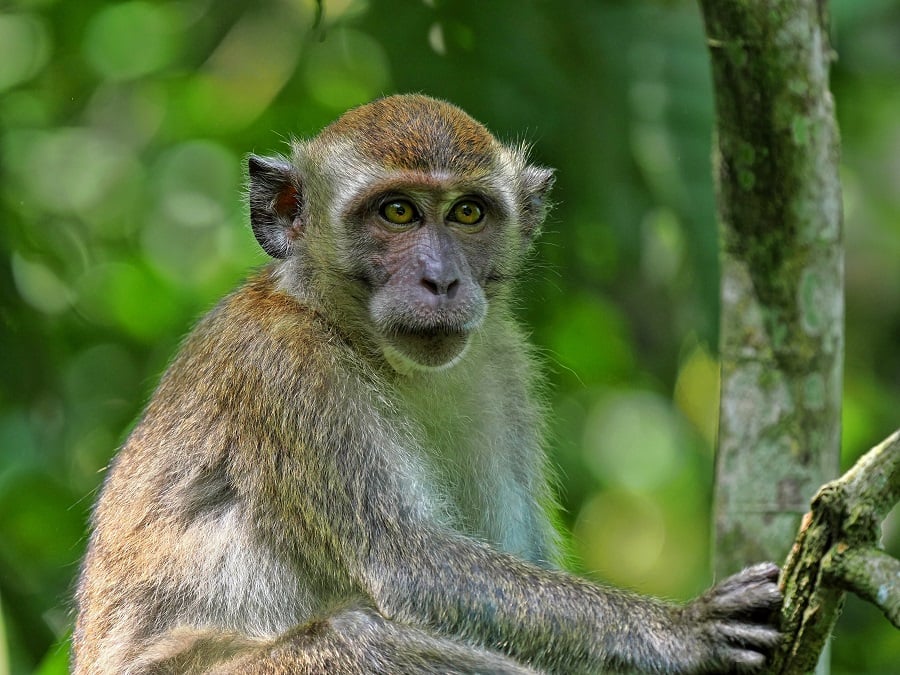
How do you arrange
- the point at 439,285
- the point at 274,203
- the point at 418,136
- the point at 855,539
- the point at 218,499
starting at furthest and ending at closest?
1. the point at 274,203
2. the point at 418,136
3. the point at 218,499
4. the point at 439,285
5. the point at 855,539

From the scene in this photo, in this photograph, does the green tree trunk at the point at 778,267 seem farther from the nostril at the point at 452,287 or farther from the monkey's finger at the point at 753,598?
the nostril at the point at 452,287

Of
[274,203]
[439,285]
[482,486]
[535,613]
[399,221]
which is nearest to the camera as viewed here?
[535,613]

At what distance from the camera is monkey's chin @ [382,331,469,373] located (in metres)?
6.60

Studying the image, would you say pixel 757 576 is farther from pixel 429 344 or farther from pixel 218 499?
pixel 218 499

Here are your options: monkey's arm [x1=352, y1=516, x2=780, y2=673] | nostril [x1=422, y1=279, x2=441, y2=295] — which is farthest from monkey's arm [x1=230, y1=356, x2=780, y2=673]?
nostril [x1=422, y1=279, x2=441, y2=295]

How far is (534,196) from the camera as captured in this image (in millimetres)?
7824

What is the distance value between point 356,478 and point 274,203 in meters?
1.78

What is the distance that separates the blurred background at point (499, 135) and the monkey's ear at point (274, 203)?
163 cm

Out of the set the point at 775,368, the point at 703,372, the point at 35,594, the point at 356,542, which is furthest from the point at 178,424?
the point at 703,372

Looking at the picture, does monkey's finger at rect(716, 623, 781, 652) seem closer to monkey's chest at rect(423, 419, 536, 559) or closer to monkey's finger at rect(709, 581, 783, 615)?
monkey's finger at rect(709, 581, 783, 615)

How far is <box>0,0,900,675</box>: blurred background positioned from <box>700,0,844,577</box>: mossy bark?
1.63 metres

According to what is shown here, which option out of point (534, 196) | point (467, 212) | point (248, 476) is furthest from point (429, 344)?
point (534, 196)

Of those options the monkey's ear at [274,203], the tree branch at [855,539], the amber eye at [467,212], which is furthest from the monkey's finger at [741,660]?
the monkey's ear at [274,203]

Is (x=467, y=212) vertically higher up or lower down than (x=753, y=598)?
higher up
